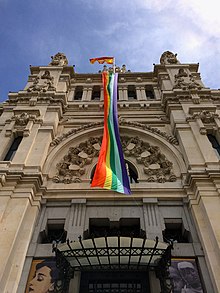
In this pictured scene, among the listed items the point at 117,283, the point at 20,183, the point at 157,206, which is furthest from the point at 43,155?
the point at 117,283

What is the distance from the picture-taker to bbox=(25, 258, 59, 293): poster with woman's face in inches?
381

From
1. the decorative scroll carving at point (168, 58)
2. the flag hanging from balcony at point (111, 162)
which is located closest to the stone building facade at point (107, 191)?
the flag hanging from balcony at point (111, 162)

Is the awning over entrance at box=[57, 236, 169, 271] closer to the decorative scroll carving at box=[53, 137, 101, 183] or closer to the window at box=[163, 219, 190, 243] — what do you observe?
the window at box=[163, 219, 190, 243]

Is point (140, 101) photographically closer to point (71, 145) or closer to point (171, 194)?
point (71, 145)

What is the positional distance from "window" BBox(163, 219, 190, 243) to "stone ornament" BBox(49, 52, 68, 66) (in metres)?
21.3

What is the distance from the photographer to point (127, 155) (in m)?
16.9

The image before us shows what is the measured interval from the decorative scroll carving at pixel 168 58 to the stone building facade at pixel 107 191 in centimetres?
569

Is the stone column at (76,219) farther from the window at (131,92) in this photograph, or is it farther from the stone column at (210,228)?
the window at (131,92)

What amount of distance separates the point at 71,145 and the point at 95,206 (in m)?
5.68

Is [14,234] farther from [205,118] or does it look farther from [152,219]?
[205,118]

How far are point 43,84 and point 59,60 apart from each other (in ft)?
22.6

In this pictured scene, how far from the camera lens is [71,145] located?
1753 centimetres

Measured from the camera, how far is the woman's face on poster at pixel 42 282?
9641 millimetres

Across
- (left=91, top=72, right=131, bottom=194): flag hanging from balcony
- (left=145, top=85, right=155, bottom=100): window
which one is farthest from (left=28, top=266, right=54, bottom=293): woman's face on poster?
(left=145, top=85, right=155, bottom=100): window
